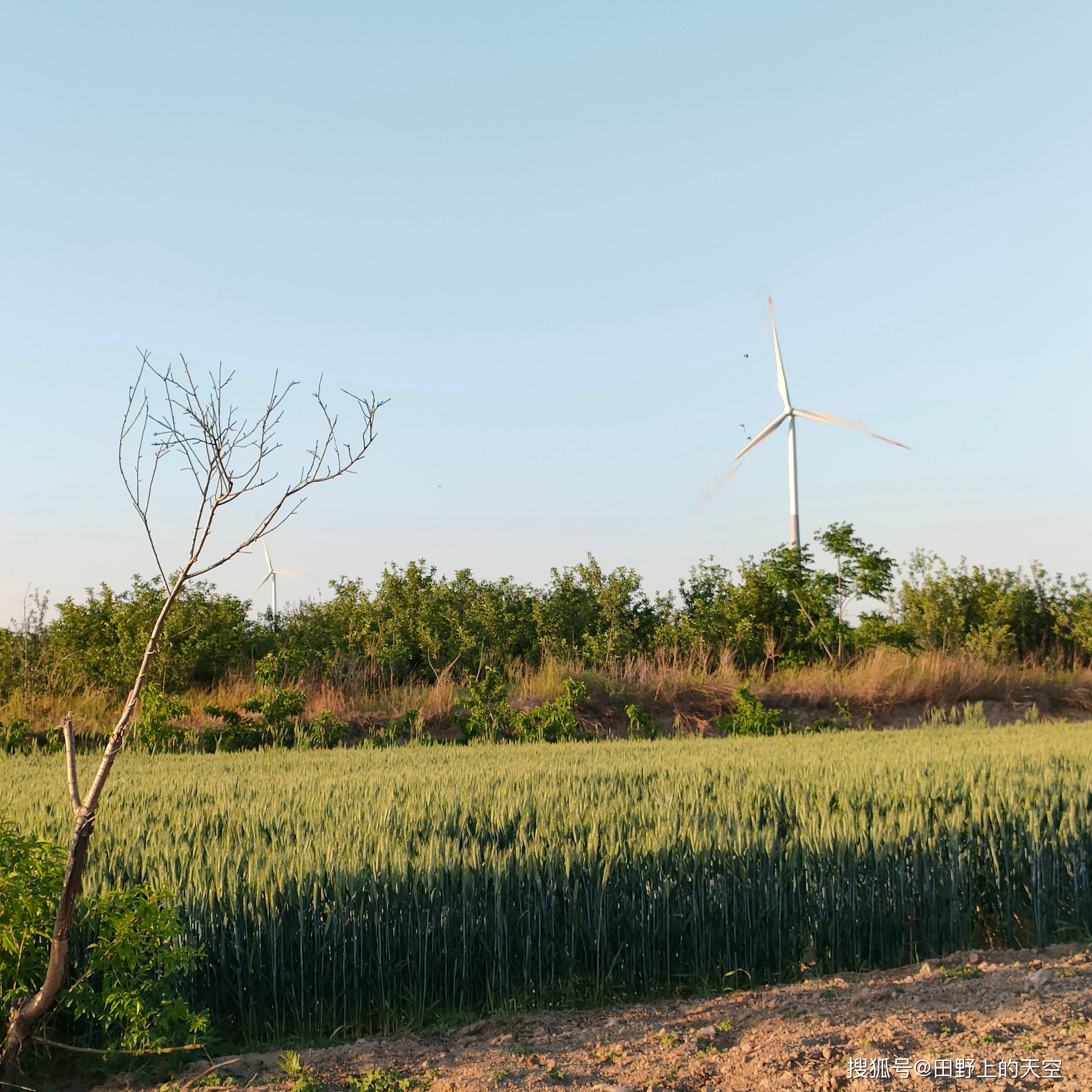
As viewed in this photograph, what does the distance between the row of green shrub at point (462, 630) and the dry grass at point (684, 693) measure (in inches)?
26.5

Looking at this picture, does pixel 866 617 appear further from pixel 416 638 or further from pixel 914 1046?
pixel 914 1046

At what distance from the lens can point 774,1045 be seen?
370 centimetres

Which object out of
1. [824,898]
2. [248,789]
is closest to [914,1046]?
[824,898]

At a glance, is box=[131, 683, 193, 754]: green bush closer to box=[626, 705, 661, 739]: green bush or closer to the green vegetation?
box=[626, 705, 661, 739]: green bush

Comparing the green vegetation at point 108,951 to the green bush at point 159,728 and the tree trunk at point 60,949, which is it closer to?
the tree trunk at point 60,949

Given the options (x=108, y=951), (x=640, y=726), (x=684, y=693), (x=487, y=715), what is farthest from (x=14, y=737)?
(x=108, y=951)

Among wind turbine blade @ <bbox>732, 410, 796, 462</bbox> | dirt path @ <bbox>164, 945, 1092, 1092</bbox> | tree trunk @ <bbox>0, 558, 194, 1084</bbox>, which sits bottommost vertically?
dirt path @ <bbox>164, 945, 1092, 1092</bbox>

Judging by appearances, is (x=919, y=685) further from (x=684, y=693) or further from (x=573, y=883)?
(x=573, y=883)

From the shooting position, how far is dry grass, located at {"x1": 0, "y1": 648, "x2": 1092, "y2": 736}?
16109mm

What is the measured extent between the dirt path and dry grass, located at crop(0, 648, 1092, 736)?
11.8 meters

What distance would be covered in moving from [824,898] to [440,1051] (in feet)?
7.57

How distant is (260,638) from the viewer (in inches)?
824

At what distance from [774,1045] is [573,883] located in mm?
1250

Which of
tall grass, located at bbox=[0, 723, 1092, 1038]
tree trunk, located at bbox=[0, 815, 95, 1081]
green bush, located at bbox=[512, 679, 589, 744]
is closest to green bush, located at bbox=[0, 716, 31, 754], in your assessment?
green bush, located at bbox=[512, 679, 589, 744]
